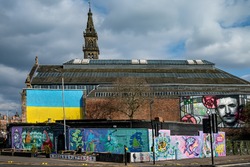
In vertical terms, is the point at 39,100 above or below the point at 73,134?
above

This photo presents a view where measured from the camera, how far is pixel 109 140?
40.2 metres

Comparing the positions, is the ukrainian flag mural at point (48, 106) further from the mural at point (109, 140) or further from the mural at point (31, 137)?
the mural at point (109, 140)

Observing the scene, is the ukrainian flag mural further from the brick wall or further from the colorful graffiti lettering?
the colorful graffiti lettering

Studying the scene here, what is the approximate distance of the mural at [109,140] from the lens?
39.0 meters

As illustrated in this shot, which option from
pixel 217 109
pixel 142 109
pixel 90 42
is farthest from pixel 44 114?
pixel 90 42

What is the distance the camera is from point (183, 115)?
259 ft

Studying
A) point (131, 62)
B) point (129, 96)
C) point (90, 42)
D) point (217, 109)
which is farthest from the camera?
point (90, 42)

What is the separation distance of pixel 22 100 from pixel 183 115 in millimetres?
42644

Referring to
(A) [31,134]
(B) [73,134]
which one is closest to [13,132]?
(A) [31,134]

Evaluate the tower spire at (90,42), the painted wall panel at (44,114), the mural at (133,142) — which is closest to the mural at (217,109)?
the painted wall panel at (44,114)

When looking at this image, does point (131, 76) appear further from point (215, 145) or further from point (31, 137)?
point (31, 137)

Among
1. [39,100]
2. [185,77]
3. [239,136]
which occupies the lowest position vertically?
[239,136]

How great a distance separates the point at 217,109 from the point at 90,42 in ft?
262

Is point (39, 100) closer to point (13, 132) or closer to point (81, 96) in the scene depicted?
point (81, 96)
